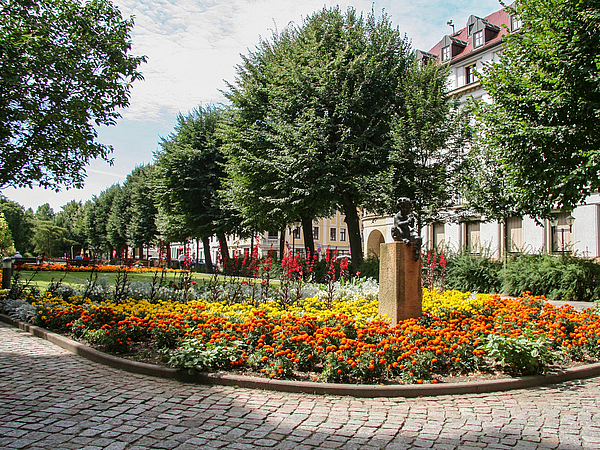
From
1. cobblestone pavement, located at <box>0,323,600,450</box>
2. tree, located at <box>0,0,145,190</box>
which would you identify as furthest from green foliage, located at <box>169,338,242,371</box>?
tree, located at <box>0,0,145,190</box>

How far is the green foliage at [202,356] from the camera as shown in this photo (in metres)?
6.07

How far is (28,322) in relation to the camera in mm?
10250

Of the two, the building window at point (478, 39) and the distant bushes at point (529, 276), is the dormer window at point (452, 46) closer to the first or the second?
the building window at point (478, 39)

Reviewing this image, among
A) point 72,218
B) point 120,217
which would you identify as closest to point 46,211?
point 72,218

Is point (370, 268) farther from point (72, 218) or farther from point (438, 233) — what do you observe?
point (72, 218)

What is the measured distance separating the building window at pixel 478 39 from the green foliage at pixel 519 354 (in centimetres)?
3287

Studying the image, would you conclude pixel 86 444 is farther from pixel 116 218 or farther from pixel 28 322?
pixel 116 218

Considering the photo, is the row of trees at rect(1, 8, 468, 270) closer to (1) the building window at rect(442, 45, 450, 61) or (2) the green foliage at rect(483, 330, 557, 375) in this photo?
(1) the building window at rect(442, 45, 450, 61)

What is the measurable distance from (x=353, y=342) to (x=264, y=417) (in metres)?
1.88

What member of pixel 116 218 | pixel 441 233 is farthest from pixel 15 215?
pixel 441 233

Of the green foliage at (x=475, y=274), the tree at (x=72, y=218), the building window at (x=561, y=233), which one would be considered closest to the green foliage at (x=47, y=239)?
the tree at (x=72, y=218)

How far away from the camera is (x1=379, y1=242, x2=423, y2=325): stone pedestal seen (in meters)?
8.47

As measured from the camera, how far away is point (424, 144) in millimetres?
21781

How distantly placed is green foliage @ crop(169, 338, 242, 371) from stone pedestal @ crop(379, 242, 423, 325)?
10.9 feet
